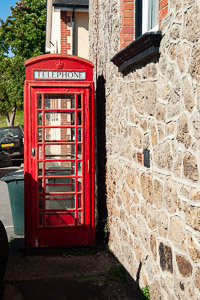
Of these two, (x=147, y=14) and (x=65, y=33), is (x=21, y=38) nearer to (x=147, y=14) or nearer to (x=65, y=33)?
(x=65, y=33)

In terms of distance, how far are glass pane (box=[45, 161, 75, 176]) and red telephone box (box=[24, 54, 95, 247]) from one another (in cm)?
2

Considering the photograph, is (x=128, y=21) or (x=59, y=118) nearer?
(x=128, y=21)

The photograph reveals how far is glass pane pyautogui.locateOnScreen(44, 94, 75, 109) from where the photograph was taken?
6.61 meters

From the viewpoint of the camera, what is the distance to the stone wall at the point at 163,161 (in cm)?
322

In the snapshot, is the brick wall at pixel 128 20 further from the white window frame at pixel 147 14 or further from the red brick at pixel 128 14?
the white window frame at pixel 147 14

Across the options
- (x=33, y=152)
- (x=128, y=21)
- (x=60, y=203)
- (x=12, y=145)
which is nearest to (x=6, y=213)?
(x=60, y=203)

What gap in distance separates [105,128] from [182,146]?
396cm

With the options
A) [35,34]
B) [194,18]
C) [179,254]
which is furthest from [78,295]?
[35,34]

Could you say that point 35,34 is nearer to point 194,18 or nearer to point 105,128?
point 105,128

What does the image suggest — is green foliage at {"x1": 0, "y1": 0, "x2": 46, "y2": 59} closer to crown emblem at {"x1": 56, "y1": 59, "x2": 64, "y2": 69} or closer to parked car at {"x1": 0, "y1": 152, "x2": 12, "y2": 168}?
parked car at {"x1": 0, "y1": 152, "x2": 12, "y2": 168}

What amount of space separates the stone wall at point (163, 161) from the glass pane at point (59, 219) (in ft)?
2.84

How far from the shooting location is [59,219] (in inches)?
271

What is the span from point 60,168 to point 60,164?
0.15 metres

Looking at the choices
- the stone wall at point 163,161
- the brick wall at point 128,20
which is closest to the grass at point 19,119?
the stone wall at point 163,161
